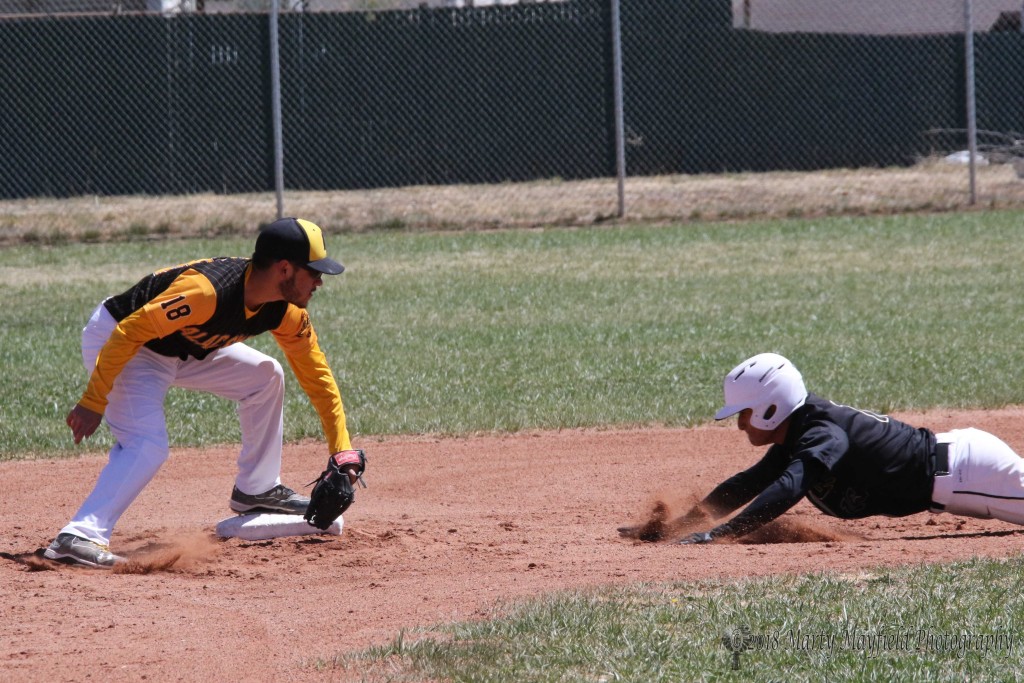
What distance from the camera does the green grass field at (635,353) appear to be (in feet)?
13.8

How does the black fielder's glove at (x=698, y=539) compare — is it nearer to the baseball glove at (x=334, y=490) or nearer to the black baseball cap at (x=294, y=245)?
the baseball glove at (x=334, y=490)

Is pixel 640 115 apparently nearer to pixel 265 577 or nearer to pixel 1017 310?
pixel 1017 310

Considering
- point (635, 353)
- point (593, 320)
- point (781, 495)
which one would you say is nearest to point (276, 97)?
point (593, 320)

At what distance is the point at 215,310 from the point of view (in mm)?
5438

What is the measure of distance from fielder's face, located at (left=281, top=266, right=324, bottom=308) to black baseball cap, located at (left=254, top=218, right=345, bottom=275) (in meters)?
0.04

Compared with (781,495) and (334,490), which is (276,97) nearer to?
(334,490)

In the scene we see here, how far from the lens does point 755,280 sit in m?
13.3

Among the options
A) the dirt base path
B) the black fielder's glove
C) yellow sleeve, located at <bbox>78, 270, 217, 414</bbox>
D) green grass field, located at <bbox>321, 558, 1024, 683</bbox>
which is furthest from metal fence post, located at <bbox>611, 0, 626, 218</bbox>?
green grass field, located at <bbox>321, 558, 1024, 683</bbox>

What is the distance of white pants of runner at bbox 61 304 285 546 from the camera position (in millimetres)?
5461

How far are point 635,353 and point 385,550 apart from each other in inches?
186

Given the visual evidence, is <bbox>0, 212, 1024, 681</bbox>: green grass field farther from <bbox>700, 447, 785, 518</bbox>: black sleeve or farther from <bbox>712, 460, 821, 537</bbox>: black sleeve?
<bbox>700, 447, 785, 518</bbox>: black sleeve

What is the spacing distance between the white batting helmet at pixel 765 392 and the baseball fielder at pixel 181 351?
A: 1727mm

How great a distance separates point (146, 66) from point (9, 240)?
2947 millimetres

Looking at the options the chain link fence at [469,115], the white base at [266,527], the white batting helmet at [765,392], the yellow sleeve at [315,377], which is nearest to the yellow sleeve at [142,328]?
the yellow sleeve at [315,377]
